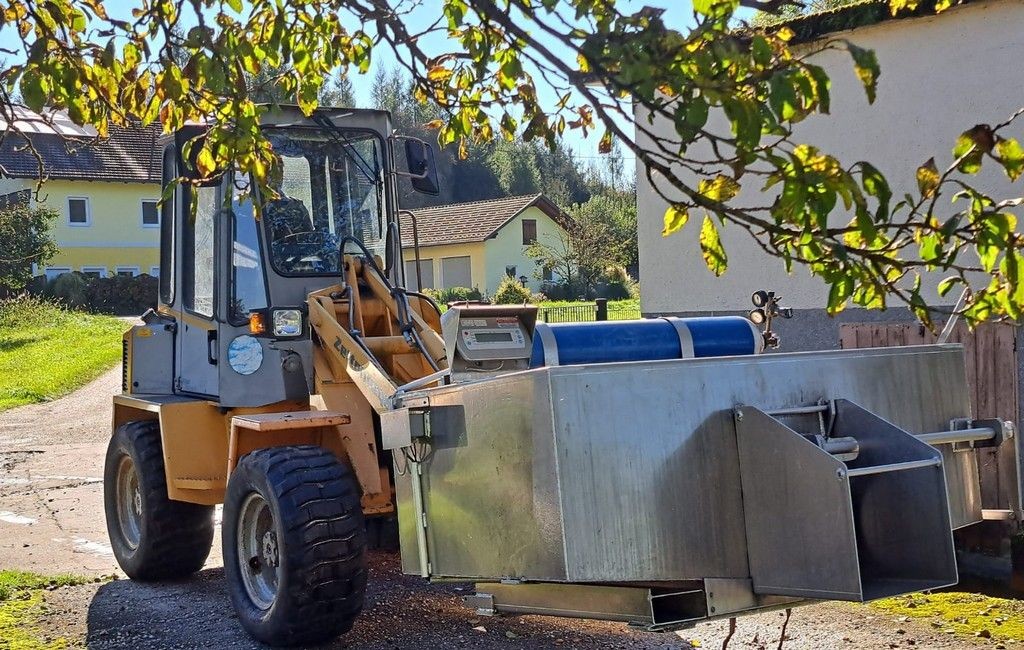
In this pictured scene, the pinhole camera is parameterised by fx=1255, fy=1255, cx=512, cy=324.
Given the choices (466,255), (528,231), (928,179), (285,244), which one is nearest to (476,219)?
(466,255)

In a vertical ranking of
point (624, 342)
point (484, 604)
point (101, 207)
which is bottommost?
point (484, 604)

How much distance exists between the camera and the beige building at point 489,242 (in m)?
55.9

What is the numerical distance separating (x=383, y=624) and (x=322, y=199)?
8.41 ft

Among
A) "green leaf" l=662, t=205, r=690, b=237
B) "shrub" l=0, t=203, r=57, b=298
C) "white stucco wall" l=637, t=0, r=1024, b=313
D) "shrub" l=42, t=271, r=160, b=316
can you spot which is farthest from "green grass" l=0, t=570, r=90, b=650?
"shrub" l=42, t=271, r=160, b=316

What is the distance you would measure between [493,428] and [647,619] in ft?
2.98

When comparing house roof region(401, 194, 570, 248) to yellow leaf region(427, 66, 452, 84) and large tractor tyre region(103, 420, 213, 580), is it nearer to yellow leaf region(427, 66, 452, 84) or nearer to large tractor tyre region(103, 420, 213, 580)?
large tractor tyre region(103, 420, 213, 580)

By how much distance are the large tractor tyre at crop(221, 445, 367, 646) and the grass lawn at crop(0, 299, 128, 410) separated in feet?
51.5

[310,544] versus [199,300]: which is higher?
[199,300]

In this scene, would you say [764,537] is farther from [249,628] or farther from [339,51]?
[339,51]

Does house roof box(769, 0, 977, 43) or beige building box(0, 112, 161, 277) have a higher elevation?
beige building box(0, 112, 161, 277)

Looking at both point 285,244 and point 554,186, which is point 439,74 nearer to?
point 285,244

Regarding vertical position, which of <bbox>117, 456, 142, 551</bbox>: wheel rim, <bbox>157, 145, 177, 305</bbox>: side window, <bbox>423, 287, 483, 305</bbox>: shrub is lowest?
<bbox>117, 456, 142, 551</bbox>: wheel rim

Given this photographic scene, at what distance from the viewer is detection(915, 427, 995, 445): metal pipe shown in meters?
5.19

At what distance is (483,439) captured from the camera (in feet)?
16.0
